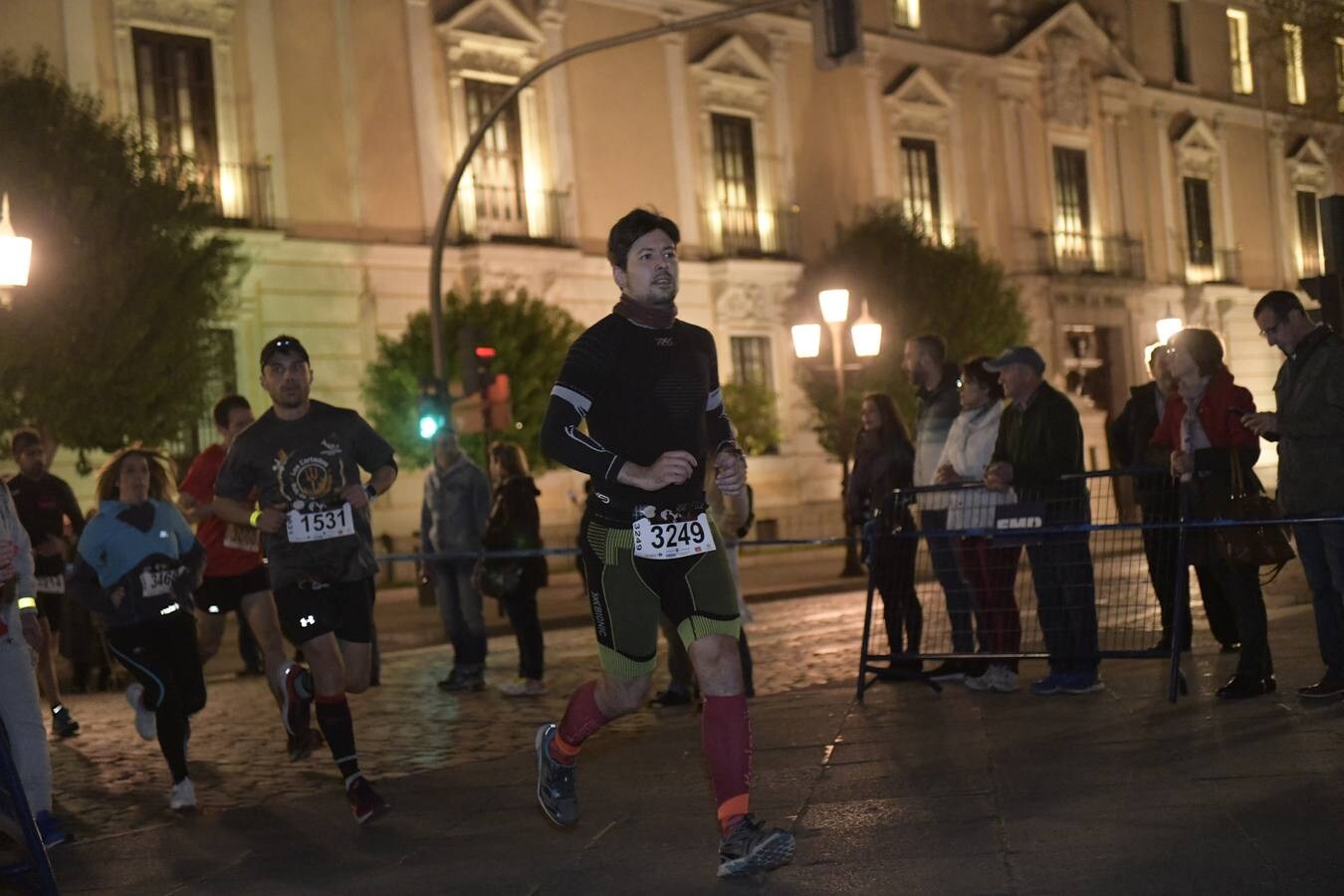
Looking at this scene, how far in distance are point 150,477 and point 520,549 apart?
4.04 metres

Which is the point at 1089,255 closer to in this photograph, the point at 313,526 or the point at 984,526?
the point at 984,526

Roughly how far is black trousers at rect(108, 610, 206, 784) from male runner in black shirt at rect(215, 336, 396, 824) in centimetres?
60

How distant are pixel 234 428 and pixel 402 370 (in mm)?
16923

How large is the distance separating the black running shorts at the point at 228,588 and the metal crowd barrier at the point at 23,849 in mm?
5543

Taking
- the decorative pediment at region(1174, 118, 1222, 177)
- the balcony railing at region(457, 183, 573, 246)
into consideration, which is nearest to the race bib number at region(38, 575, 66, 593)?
the balcony railing at region(457, 183, 573, 246)

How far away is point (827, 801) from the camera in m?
7.17

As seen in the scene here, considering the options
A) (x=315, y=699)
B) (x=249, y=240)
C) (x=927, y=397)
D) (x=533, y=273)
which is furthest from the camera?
(x=533, y=273)

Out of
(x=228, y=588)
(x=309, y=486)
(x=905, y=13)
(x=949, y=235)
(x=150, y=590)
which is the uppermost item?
(x=905, y=13)

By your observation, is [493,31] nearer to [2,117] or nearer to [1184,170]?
[2,117]

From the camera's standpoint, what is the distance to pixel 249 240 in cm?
2709

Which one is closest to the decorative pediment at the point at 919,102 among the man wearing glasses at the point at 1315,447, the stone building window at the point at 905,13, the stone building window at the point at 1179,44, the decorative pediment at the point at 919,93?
the decorative pediment at the point at 919,93

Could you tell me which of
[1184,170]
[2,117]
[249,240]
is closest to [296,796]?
[2,117]

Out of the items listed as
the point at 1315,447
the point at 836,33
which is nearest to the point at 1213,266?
the point at 836,33

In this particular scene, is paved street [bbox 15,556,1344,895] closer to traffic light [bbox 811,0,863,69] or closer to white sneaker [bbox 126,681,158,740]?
white sneaker [bbox 126,681,158,740]
